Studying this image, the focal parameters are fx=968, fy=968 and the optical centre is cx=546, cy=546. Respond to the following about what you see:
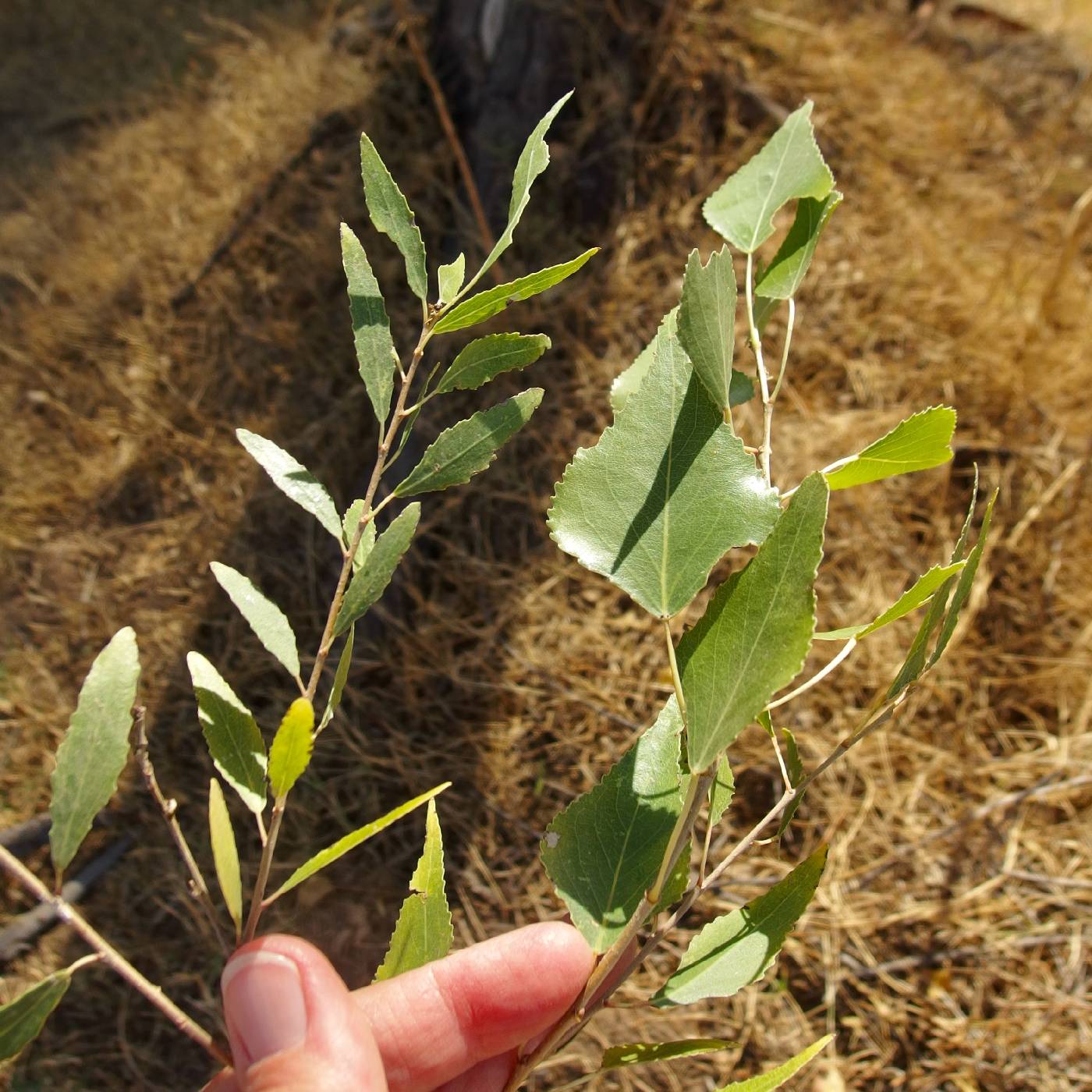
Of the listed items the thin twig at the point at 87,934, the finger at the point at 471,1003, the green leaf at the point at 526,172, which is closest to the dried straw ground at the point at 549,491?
the finger at the point at 471,1003

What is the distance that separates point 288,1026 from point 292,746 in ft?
0.97

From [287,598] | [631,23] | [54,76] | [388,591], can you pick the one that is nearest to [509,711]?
[388,591]

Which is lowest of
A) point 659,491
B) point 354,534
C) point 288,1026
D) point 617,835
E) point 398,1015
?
point 398,1015

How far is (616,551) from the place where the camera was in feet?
2.08

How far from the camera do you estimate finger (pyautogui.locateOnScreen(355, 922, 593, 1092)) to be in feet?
3.13

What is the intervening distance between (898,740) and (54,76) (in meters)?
3.49

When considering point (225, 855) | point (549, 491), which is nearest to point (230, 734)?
point (225, 855)

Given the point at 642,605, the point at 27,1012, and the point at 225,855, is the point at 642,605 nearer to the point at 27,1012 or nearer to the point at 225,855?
the point at 225,855

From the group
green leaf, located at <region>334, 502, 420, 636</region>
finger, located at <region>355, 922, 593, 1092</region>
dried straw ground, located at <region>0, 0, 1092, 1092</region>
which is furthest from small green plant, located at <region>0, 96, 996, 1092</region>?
dried straw ground, located at <region>0, 0, 1092, 1092</region>

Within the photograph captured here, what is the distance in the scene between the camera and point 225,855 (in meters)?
0.64

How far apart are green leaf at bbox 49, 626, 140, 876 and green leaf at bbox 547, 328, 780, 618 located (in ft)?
0.96

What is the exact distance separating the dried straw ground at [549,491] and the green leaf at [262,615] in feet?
3.69

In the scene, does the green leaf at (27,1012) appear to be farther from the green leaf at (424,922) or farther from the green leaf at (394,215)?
the green leaf at (394,215)

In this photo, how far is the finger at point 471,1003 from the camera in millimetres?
954
